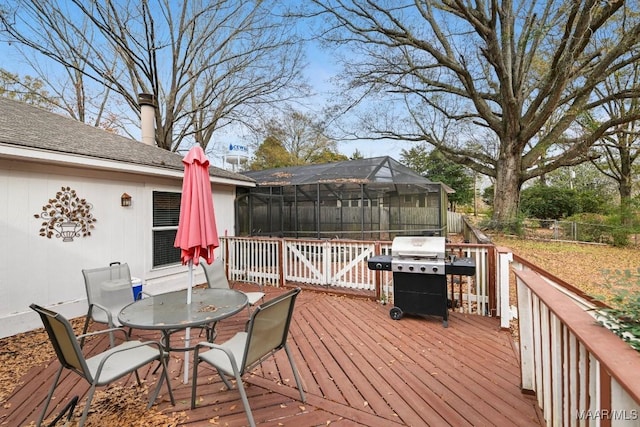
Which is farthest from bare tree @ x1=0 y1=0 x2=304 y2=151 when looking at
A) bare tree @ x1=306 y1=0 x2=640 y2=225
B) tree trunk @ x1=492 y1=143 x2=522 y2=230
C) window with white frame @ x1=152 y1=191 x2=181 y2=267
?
tree trunk @ x1=492 y1=143 x2=522 y2=230

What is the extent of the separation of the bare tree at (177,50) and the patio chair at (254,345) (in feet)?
40.7

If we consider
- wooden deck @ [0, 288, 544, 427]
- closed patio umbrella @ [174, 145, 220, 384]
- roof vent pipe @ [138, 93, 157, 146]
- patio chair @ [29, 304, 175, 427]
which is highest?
roof vent pipe @ [138, 93, 157, 146]

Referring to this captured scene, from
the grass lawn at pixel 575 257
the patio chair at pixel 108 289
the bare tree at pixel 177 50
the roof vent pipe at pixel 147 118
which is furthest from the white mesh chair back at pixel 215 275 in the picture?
the bare tree at pixel 177 50

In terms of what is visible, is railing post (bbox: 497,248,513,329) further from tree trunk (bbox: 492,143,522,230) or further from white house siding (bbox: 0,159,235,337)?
tree trunk (bbox: 492,143,522,230)

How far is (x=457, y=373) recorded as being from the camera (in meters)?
2.79

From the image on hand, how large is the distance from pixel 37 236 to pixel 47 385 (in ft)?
7.75

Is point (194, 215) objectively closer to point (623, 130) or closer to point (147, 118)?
point (147, 118)

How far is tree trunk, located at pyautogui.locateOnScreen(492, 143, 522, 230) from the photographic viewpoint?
12.3 m

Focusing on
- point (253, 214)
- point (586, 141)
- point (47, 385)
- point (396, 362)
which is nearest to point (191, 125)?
point (253, 214)

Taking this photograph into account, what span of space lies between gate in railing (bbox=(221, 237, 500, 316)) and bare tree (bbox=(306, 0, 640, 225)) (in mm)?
8551

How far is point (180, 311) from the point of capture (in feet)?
8.82

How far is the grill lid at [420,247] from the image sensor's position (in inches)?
149

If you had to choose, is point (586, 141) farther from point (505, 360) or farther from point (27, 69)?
point (27, 69)

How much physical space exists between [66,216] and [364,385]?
4731 millimetres
